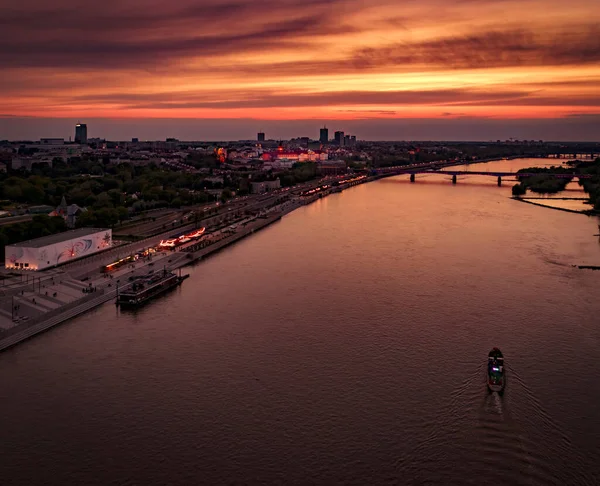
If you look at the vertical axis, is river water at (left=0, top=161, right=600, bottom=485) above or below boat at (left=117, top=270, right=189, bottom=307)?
below

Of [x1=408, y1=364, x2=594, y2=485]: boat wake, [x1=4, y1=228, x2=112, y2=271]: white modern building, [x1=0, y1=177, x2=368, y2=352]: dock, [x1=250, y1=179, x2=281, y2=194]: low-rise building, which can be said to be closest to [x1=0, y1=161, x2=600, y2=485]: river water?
[x1=408, y1=364, x2=594, y2=485]: boat wake

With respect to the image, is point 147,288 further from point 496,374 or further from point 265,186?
point 265,186

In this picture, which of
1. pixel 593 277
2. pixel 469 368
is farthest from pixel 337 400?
pixel 593 277

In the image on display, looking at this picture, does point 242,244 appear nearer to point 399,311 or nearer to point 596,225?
point 399,311

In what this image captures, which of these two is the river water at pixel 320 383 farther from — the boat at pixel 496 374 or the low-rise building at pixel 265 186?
the low-rise building at pixel 265 186

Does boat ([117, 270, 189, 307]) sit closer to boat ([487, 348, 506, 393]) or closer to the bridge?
boat ([487, 348, 506, 393])

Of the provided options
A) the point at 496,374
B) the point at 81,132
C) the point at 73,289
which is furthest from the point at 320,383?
the point at 81,132
